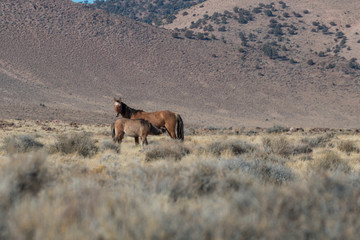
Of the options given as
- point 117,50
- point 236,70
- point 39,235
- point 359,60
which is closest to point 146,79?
point 117,50

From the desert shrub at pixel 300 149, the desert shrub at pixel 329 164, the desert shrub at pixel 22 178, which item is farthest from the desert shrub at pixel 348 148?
the desert shrub at pixel 22 178

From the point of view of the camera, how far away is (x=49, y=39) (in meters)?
73.5

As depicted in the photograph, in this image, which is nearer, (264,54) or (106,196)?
(106,196)

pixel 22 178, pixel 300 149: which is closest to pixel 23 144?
pixel 22 178

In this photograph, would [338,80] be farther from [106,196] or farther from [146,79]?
[106,196]

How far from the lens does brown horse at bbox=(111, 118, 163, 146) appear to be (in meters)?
14.4

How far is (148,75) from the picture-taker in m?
71.6

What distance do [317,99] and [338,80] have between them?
9.91 m

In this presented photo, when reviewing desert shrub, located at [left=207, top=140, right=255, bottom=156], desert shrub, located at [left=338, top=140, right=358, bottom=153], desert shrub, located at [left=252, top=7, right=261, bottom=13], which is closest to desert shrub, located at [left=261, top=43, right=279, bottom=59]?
desert shrub, located at [left=252, top=7, right=261, bottom=13]

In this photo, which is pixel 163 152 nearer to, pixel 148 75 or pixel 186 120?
pixel 186 120

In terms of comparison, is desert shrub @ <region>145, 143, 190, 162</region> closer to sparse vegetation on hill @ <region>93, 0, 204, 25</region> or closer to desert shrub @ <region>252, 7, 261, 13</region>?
desert shrub @ <region>252, 7, 261, 13</region>

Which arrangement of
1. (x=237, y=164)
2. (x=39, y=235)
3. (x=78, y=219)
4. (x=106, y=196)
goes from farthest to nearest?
(x=237, y=164) < (x=106, y=196) < (x=78, y=219) < (x=39, y=235)

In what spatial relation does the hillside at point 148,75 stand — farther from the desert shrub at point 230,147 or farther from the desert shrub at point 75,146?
the desert shrub at point 230,147

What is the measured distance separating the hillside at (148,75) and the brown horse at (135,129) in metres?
35.7
